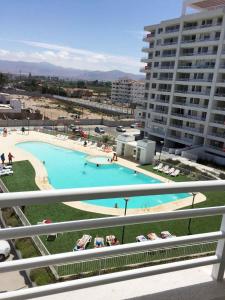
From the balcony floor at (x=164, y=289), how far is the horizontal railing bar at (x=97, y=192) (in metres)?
0.95

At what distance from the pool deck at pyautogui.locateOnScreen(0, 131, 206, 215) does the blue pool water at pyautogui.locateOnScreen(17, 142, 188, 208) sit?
673 mm

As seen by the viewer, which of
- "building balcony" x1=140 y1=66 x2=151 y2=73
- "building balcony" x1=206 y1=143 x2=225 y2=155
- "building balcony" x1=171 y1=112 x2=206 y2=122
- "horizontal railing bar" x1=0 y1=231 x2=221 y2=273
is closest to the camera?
"horizontal railing bar" x1=0 y1=231 x2=221 y2=273

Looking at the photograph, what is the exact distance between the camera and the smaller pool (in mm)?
34469

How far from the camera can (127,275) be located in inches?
102

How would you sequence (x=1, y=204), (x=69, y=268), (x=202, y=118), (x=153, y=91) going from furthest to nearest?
1. (x=153, y=91)
2. (x=202, y=118)
3. (x=69, y=268)
4. (x=1, y=204)

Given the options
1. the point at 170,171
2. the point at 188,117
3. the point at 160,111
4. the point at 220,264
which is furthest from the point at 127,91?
the point at 220,264

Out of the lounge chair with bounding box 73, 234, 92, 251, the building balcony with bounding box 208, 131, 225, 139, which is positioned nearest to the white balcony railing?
the lounge chair with bounding box 73, 234, 92, 251

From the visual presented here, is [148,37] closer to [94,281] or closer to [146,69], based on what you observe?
[146,69]

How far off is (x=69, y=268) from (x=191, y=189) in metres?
9.42

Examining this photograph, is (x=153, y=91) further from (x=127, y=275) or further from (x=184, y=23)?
(x=127, y=275)

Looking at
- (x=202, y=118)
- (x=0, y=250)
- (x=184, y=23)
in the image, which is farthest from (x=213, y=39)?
(x=0, y=250)

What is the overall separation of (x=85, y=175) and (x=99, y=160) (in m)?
5.04

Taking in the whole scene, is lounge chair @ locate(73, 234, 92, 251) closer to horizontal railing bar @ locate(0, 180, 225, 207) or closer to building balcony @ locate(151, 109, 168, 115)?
horizontal railing bar @ locate(0, 180, 225, 207)

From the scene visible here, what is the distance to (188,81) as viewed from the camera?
43281 mm
